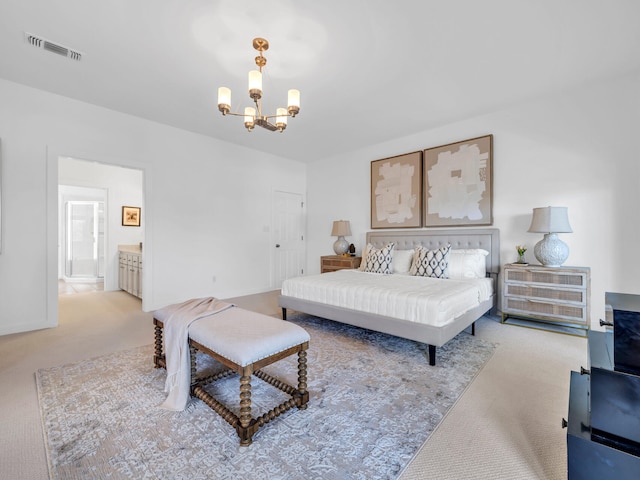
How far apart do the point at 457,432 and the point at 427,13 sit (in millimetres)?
2891

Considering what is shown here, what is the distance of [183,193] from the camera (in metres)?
4.71

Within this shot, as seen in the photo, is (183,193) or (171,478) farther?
(183,193)

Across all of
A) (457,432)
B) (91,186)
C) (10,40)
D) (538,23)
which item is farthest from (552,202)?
(91,186)

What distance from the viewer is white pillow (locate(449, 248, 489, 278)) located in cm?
377

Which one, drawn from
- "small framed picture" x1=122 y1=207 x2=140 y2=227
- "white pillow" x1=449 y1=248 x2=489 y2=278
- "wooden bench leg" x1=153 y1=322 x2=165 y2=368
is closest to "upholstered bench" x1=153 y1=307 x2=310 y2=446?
"wooden bench leg" x1=153 y1=322 x2=165 y2=368

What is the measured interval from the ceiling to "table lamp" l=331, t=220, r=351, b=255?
2129 millimetres

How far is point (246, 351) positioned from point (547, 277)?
351cm

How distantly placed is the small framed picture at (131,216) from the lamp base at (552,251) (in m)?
7.31

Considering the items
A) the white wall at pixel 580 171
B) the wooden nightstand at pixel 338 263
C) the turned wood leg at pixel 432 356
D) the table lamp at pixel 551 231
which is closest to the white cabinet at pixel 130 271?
the wooden nightstand at pixel 338 263

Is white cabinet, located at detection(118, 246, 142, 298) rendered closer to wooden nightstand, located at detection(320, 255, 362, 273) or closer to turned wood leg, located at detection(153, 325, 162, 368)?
turned wood leg, located at detection(153, 325, 162, 368)

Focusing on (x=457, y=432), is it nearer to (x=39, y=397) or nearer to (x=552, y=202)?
(x=39, y=397)

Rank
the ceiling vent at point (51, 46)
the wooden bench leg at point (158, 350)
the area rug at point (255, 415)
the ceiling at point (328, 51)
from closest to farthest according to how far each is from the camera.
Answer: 1. the area rug at point (255, 415)
2. the ceiling at point (328, 51)
3. the wooden bench leg at point (158, 350)
4. the ceiling vent at point (51, 46)

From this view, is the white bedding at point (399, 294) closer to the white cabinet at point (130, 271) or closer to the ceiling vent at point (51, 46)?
the white cabinet at point (130, 271)

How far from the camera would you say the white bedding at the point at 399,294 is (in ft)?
8.61
